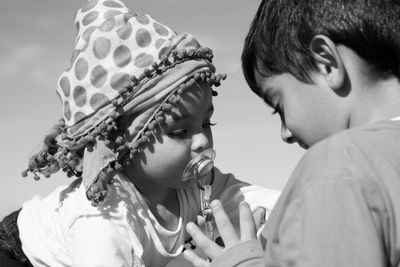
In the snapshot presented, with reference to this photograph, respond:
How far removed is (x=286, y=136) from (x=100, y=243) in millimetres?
598

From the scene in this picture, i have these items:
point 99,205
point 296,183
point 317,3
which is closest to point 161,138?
point 99,205

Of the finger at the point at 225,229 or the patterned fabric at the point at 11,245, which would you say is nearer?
the finger at the point at 225,229

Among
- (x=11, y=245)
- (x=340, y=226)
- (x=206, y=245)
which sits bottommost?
(x=11, y=245)

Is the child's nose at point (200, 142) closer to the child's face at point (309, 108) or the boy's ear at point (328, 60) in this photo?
the child's face at point (309, 108)

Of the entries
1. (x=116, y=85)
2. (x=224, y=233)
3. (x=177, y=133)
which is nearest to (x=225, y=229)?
(x=224, y=233)

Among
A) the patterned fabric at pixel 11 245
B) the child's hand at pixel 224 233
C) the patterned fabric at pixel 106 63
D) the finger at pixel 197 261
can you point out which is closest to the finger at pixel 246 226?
the child's hand at pixel 224 233

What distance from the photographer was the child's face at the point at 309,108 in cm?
103

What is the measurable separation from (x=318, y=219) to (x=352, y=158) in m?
0.10

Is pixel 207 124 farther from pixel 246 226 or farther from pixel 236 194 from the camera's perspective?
pixel 246 226

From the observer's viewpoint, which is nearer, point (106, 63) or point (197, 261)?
point (197, 261)

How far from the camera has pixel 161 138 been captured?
1687 millimetres

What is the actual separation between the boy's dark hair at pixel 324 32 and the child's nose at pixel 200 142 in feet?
1.64

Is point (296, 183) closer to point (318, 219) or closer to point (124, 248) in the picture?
point (318, 219)

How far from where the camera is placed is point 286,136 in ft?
4.13
